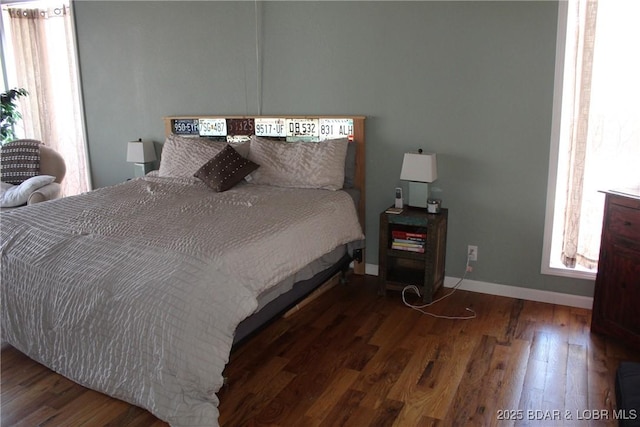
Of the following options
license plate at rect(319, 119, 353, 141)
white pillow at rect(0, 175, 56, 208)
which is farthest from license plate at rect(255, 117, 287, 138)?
white pillow at rect(0, 175, 56, 208)

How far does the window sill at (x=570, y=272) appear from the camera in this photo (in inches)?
127

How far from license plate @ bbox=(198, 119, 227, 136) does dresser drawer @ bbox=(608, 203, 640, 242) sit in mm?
2912

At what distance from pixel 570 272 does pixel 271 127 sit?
2409 millimetres

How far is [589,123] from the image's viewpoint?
308 centimetres

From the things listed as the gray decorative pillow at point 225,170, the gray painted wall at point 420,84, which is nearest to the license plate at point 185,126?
the gray painted wall at point 420,84

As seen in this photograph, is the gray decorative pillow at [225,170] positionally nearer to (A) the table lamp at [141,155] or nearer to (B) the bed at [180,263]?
(B) the bed at [180,263]

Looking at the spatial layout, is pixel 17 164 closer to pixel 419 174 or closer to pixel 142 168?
pixel 142 168

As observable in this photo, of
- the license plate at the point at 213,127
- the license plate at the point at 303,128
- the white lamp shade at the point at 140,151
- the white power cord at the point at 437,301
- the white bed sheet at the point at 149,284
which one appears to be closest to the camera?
the white bed sheet at the point at 149,284

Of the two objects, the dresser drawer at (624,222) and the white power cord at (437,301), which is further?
the white power cord at (437,301)

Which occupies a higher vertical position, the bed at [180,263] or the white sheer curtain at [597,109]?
the white sheer curtain at [597,109]

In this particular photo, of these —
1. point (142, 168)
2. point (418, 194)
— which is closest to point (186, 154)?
point (142, 168)

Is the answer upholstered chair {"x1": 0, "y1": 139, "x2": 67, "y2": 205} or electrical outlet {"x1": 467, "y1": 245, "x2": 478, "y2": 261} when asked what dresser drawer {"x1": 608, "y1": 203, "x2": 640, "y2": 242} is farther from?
upholstered chair {"x1": 0, "y1": 139, "x2": 67, "y2": 205}

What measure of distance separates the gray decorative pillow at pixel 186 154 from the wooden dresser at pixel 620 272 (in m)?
2.72

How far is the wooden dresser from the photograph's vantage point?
266cm
